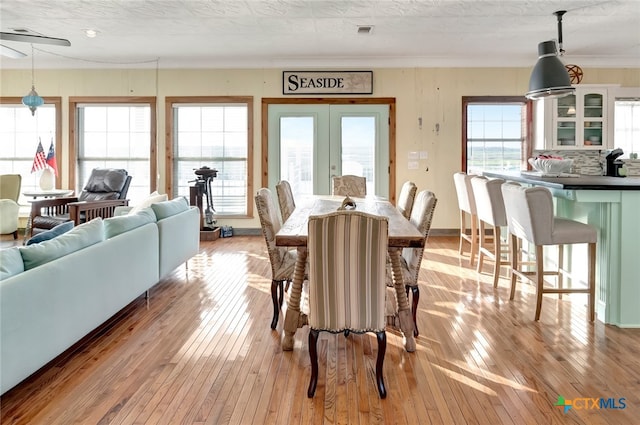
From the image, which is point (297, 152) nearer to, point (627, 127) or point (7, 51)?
point (7, 51)

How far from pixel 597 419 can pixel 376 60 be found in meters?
6.07

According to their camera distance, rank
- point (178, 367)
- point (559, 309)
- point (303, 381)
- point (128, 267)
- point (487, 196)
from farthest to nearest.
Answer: point (487, 196) → point (559, 309) → point (128, 267) → point (178, 367) → point (303, 381)

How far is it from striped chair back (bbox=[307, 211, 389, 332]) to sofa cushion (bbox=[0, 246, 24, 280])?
4.74 ft

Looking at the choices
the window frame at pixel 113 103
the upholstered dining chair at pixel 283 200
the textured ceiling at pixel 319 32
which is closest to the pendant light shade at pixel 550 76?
the textured ceiling at pixel 319 32

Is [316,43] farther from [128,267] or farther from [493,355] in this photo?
[493,355]

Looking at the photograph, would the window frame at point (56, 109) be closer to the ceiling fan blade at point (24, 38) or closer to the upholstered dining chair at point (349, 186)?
the ceiling fan blade at point (24, 38)

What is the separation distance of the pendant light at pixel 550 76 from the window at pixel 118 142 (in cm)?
562

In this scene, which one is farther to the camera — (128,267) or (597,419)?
(128,267)

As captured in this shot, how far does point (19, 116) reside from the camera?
25.3 feet

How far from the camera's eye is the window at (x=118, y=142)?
303 inches

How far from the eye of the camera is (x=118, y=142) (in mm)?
7738

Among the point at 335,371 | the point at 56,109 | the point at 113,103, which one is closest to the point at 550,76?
the point at 335,371

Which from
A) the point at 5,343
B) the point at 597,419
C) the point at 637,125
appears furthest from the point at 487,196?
the point at 637,125

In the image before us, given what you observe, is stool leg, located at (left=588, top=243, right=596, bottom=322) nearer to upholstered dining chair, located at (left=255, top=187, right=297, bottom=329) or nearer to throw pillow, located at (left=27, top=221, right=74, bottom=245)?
upholstered dining chair, located at (left=255, top=187, right=297, bottom=329)
